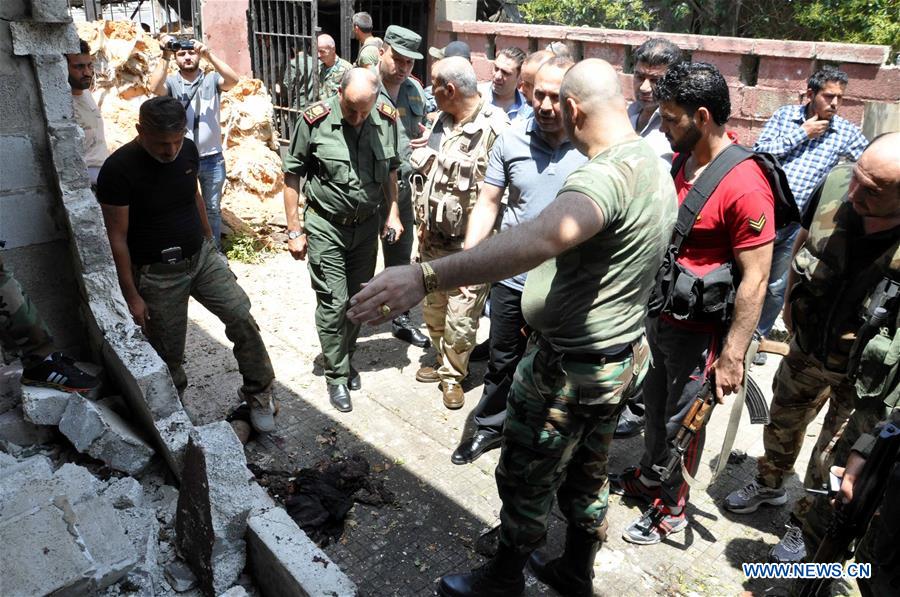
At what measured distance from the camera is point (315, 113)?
4176 millimetres

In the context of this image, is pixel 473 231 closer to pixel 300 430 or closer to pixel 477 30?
pixel 300 430

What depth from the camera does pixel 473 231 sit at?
3.60 meters

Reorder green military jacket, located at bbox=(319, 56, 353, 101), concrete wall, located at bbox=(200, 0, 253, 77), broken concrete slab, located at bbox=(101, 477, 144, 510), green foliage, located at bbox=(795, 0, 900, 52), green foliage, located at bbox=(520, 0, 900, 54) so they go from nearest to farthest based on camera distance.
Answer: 1. broken concrete slab, located at bbox=(101, 477, 144, 510)
2. green military jacket, located at bbox=(319, 56, 353, 101)
3. concrete wall, located at bbox=(200, 0, 253, 77)
4. green foliage, located at bbox=(795, 0, 900, 52)
5. green foliage, located at bbox=(520, 0, 900, 54)

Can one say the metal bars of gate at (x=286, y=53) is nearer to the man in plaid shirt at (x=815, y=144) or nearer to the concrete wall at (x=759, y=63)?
the concrete wall at (x=759, y=63)

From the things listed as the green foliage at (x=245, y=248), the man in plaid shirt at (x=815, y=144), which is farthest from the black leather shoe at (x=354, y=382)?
the man in plaid shirt at (x=815, y=144)

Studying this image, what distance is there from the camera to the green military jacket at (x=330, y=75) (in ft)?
23.2

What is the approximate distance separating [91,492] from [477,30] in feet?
22.3

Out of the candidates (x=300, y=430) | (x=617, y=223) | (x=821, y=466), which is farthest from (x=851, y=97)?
(x=300, y=430)

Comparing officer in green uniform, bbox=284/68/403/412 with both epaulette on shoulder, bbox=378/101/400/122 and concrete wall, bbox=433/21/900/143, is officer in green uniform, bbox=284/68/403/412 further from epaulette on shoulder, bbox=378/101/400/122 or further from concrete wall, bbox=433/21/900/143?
concrete wall, bbox=433/21/900/143

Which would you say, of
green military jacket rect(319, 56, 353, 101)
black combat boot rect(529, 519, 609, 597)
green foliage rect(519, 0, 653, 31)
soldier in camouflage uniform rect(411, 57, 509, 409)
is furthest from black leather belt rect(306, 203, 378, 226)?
green foliage rect(519, 0, 653, 31)

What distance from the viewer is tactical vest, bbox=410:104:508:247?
425 cm

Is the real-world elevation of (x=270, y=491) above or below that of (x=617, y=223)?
below

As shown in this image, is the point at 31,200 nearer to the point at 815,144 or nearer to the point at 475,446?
the point at 475,446

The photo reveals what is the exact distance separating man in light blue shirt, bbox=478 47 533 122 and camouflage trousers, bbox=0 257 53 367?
318 cm
